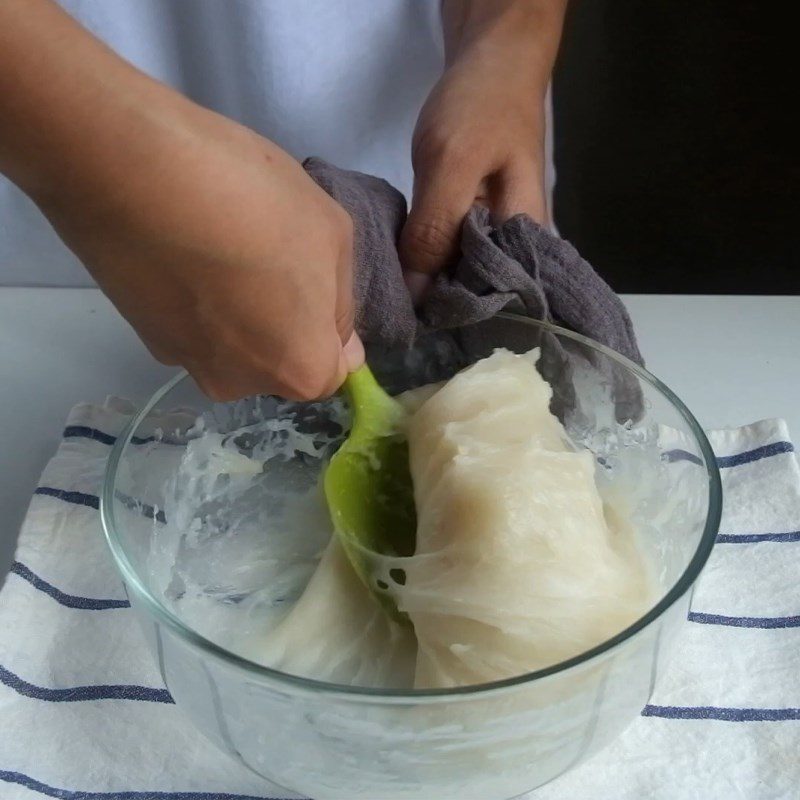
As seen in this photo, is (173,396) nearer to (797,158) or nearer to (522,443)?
(522,443)

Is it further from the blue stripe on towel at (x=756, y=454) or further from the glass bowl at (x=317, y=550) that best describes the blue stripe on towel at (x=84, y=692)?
the blue stripe on towel at (x=756, y=454)

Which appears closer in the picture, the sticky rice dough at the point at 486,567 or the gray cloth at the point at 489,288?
the sticky rice dough at the point at 486,567

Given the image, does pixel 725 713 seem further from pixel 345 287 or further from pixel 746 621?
pixel 345 287

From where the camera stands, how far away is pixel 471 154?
21.0 inches

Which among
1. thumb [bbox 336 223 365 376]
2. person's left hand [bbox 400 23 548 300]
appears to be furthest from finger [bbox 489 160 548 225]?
thumb [bbox 336 223 365 376]

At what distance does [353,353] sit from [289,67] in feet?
0.88

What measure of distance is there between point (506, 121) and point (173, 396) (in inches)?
9.6

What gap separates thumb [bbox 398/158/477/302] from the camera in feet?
1.67

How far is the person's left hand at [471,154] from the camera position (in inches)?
20.2

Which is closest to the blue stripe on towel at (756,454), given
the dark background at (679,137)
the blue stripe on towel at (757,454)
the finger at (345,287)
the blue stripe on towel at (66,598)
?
the blue stripe on towel at (757,454)

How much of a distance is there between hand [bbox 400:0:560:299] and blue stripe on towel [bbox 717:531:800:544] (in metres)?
0.20

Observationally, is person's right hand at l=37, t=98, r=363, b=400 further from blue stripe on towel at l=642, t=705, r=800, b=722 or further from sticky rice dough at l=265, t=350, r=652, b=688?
blue stripe on towel at l=642, t=705, r=800, b=722

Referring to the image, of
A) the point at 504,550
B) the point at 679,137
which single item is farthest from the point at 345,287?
the point at 679,137

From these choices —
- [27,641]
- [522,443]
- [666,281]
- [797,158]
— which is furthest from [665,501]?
[797,158]
